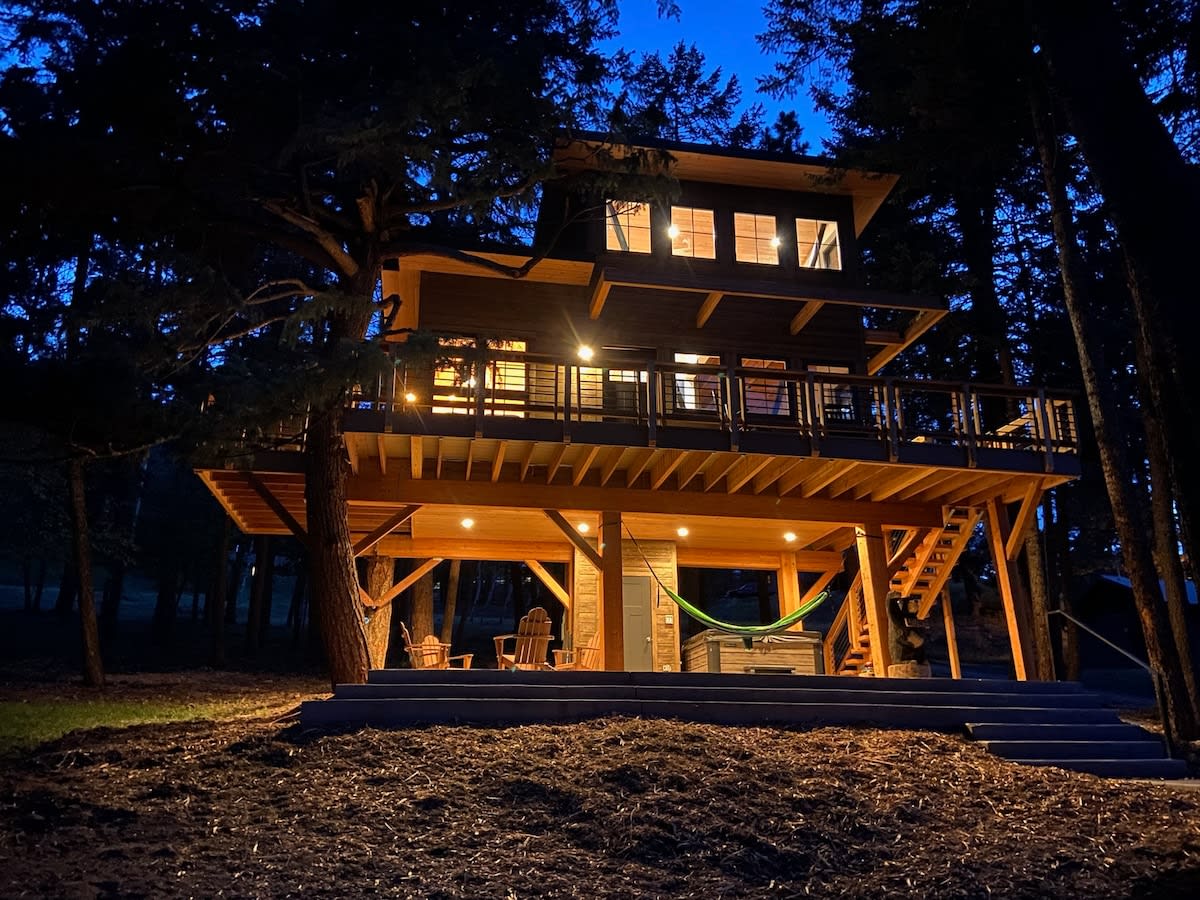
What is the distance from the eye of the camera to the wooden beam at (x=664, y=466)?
39.3ft

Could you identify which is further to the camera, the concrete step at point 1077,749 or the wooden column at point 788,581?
the wooden column at point 788,581

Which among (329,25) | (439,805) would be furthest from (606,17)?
(439,805)

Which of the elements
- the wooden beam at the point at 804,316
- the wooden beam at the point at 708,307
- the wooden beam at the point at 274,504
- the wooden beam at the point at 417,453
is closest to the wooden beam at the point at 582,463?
the wooden beam at the point at 417,453

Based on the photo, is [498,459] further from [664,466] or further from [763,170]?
[763,170]

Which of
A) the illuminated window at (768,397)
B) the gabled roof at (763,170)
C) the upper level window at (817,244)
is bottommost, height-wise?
the illuminated window at (768,397)

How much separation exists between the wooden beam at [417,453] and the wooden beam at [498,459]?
727 mm

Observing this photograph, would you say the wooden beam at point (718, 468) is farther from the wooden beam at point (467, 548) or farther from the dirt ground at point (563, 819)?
the dirt ground at point (563, 819)

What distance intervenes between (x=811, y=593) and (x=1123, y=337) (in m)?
11.7

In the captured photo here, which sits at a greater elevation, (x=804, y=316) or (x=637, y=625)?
(x=804, y=316)

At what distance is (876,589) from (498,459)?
5899 millimetres

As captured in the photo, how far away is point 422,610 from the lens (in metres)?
19.5

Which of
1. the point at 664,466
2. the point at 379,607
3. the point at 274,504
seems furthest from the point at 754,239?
the point at 274,504

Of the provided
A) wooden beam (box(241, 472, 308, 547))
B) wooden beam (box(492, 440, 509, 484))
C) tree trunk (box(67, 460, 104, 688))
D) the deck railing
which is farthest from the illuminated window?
tree trunk (box(67, 460, 104, 688))

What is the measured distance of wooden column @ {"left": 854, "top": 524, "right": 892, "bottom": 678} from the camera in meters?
12.7
